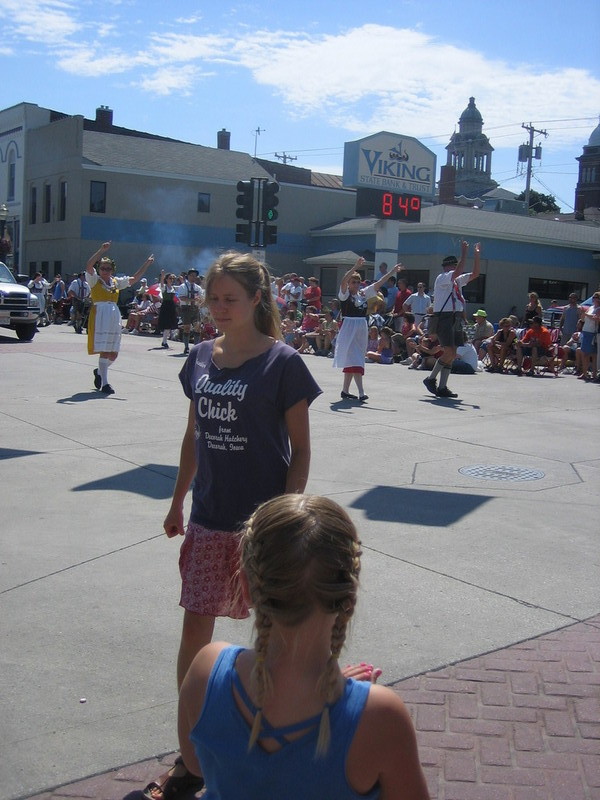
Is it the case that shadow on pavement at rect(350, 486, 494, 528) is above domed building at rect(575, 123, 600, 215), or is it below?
below

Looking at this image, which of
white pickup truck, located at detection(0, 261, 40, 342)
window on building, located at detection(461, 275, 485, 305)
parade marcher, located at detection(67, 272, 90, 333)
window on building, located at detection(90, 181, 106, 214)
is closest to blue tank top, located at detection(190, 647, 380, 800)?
white pickup truck, located at detection(0, 261, 40, 342)

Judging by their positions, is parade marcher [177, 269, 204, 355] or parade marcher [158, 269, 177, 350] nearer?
parade marcher [177, 269, 204, 355]

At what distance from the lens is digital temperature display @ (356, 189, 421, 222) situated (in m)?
25.7

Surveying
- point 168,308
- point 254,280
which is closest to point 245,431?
point 254,280

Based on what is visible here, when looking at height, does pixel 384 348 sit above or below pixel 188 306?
below

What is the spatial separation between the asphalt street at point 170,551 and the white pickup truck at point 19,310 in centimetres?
1074

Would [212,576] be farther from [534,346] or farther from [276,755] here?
[534,346]

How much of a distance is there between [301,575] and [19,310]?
21383 mm

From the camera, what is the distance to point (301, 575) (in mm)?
1734

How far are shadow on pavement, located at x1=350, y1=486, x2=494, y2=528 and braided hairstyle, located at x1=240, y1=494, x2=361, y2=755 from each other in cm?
463

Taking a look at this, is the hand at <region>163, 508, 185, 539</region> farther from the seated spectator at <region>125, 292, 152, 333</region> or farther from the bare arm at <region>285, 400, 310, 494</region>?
the seated spectator at <region>125, 292, 152, 333</region>

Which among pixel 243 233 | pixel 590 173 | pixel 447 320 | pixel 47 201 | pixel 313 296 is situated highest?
pixel 590 173

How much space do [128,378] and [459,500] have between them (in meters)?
8.22

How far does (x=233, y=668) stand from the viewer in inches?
72.3
